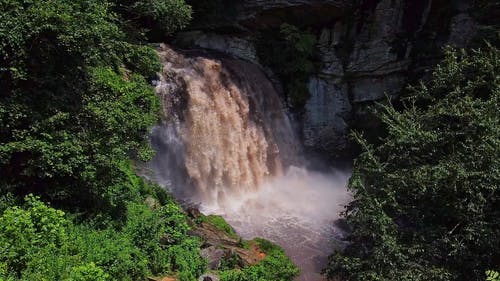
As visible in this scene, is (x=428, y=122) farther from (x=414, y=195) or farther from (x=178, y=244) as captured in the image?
(x=178, y=244)

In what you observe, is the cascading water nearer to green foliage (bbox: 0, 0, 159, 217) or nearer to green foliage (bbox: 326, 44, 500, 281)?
green foliage (bbox: 326, 44, 500, 281)

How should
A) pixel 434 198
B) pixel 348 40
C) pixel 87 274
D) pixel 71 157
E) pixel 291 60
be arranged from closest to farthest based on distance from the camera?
pixel 87 274, pixel 71 157, pixel 434 198, pixel 291 60, pixel 348 40

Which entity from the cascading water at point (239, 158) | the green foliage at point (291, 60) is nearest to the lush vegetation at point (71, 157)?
the cascading water at point (239, 158)

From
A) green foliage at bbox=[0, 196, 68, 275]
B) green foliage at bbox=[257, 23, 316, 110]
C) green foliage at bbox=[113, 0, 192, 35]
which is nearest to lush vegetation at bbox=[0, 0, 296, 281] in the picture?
green foliage at bbox=[0, 196, 68, 275]

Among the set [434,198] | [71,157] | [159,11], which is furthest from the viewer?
[159,11]

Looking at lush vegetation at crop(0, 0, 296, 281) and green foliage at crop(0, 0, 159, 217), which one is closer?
lush vegetation at crop(0, 0, 296, 281)

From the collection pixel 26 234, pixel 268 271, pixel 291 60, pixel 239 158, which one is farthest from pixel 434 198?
pixel 291 60

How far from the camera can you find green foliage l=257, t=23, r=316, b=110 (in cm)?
1930

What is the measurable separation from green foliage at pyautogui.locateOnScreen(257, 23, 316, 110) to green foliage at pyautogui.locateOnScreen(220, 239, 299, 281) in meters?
9.71

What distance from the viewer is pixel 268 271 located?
905 cm

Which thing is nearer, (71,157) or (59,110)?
(71,157)

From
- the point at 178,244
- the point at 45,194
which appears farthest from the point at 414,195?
the point at 45,194

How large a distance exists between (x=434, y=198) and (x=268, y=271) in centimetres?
394

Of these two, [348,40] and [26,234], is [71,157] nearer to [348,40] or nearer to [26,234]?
[26,234]
